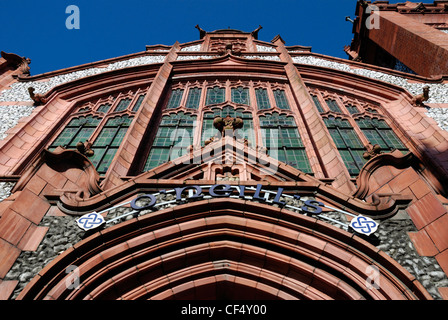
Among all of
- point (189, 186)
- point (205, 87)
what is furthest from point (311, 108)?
point (189, 186)

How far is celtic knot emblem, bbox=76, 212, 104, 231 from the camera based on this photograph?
6289 mm

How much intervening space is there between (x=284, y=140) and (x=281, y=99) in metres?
3.53

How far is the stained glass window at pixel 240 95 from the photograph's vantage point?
14732mm

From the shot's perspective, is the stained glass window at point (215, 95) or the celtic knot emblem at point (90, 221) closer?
the celtic knot emblem at point (90, 221)

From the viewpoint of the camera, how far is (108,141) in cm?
1206

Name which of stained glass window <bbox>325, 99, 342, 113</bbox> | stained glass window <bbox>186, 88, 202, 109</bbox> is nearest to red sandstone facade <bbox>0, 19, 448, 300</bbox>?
stained glass window <bbox>325, 99, 342, 113</bbox>

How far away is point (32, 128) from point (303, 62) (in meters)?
12.3

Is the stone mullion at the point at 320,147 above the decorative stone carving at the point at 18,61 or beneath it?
beneath

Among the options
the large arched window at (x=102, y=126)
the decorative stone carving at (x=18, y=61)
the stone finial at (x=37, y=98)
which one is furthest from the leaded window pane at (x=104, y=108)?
the decorative stone carving at (x=18, y=61)

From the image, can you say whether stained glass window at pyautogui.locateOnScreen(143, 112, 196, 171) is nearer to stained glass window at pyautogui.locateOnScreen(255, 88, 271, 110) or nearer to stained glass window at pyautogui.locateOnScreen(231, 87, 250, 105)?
stained glass window at pyautogui.locateOnScreen(231, 87, 250, 105)

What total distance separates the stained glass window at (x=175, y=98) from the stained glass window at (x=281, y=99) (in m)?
3.94

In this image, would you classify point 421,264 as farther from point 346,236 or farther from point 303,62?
point 303,62

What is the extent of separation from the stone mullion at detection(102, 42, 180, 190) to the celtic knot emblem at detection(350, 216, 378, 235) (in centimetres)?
533

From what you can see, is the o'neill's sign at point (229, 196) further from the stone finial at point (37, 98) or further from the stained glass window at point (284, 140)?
the stone finial at point (37, 98)
